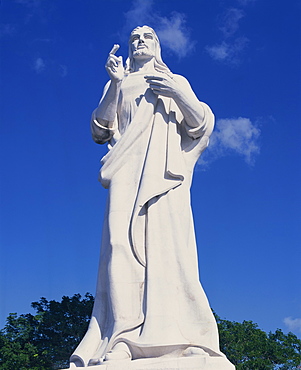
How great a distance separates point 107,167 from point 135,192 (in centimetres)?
68

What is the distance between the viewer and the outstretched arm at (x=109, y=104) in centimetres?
920

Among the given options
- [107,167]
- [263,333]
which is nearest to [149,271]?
[107,167]

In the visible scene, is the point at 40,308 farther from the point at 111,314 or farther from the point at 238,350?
the point at 111,314

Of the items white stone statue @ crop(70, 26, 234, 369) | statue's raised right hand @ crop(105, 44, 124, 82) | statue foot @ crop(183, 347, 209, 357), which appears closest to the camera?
statue foot @ crop(183, 347, 209, 357)

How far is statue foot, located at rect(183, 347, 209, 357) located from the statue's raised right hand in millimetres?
4762

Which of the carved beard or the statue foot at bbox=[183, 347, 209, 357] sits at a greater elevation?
the carved beard

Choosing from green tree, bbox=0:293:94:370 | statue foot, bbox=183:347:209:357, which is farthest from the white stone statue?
green tree, bbox=0:293:94:370

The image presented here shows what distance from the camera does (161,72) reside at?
978cm

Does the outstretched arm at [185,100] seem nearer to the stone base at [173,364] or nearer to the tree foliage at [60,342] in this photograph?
the stone base at [173,364]

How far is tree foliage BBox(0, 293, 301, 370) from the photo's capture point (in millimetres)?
23266

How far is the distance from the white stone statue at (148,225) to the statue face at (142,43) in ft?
0.06

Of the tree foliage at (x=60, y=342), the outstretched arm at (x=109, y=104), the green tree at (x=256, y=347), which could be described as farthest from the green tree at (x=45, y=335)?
the outstretched arm at (x=109, y=104)

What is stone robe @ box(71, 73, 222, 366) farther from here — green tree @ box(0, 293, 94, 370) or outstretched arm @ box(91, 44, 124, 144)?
green tree @ box(0, 293, 94, 370)

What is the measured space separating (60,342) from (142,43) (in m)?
17.6
